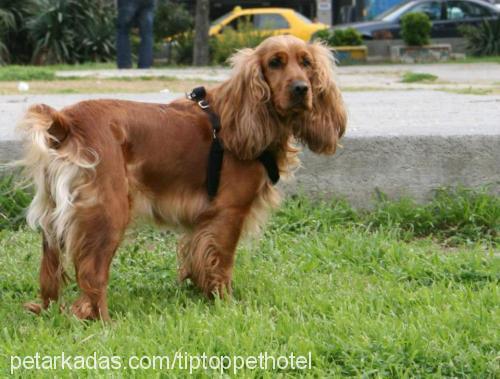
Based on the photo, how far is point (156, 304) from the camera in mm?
4152

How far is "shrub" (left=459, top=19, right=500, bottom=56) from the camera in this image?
84.0ft

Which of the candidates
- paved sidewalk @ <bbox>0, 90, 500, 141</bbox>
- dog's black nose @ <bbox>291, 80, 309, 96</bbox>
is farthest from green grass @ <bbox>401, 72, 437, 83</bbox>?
dog's black nose @ <bbox>291, 80, 309, 96</bbox>

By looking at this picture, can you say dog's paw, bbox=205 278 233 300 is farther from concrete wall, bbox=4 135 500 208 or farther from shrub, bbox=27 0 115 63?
shrub, bbox=27 0 115 63

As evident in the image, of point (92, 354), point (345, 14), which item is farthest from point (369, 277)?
point (345, 14)

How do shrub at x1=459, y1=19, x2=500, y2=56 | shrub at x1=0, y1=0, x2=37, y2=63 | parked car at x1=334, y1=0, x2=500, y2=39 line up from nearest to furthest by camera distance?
1. shrub at x1=0, y1=0, x2=37, y2=63
2. shrub at x1=459, y1=19, x2=500, y2=56
3. parked car at x1=334, y1=0, x2=500, y2=39

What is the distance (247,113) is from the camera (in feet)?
13.5

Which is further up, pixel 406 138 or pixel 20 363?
pixel 406 138

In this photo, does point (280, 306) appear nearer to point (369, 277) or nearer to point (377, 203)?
point (369, 277)

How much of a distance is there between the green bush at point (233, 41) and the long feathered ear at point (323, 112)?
17.1m

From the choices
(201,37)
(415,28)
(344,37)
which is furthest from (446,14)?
(201,37)

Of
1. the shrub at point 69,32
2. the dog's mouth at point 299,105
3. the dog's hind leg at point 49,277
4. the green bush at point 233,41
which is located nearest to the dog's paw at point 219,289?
the dog's hind leg at point 49,277

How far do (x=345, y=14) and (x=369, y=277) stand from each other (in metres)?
35.4

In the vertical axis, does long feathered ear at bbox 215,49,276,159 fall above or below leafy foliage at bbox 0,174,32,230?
above

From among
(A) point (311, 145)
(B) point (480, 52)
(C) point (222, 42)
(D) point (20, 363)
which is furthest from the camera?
(B) point (480, 52)
